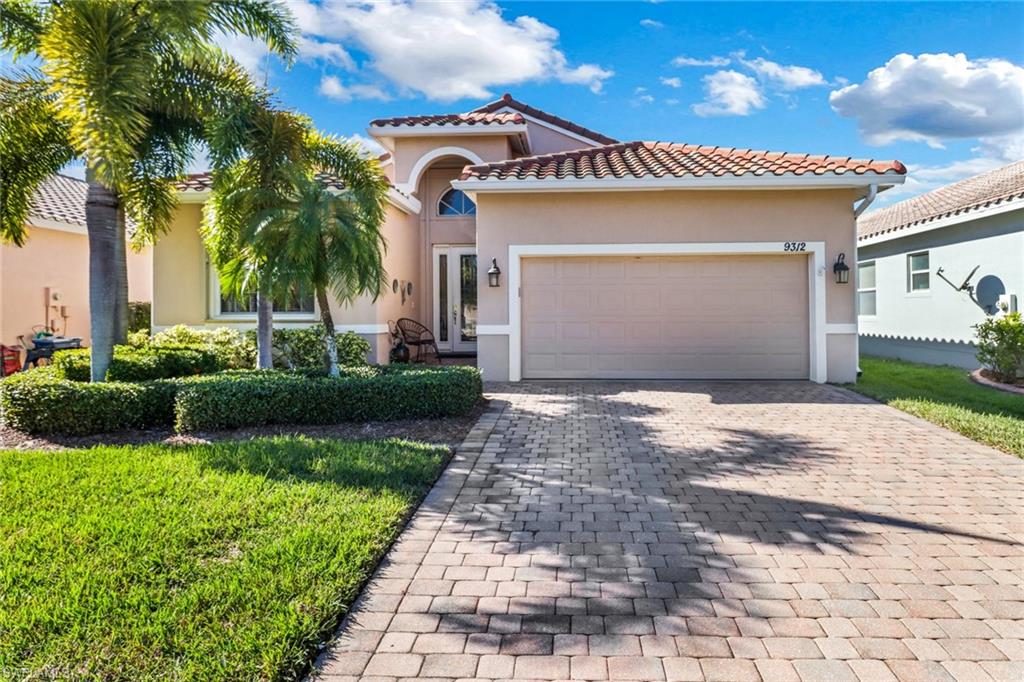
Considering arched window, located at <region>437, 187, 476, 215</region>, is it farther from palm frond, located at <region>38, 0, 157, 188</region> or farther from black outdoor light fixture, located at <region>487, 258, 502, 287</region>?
palm frond, located at <region>38, 0, 157, 188</region>

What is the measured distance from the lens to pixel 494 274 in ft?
36.6

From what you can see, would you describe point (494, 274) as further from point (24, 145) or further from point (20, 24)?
point (20, 24)

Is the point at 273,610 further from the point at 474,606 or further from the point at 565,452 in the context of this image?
the point at 565,452

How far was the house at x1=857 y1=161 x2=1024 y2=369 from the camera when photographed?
1193 cm

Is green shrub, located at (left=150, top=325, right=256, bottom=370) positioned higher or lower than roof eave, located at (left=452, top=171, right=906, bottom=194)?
lower

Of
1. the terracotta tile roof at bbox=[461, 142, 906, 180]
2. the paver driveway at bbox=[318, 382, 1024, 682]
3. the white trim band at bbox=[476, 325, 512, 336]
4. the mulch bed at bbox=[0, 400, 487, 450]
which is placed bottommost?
the paver driveway at bbox=[318, 382, 1024, 682]

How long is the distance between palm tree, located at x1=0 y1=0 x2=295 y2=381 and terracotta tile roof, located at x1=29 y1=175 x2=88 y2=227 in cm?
477

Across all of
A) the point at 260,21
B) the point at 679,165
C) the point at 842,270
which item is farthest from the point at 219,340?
the point at 842,270

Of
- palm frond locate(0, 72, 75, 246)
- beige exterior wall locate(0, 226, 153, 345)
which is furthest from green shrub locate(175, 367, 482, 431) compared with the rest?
beige exterior wall locate(0, 226, 153, 345)

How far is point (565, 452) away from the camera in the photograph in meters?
6.18

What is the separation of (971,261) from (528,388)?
10308mm

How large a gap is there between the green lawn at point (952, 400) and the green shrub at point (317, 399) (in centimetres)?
602

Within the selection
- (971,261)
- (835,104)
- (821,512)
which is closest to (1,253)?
(821,512)

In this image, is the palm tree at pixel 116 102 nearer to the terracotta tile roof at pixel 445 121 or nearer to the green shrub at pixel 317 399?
the green shrub at pixel 317 399
